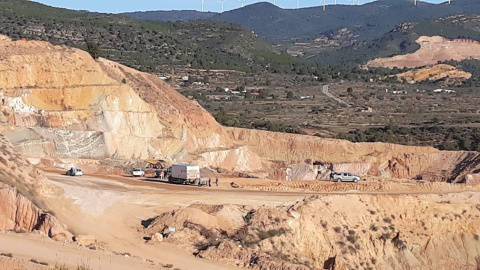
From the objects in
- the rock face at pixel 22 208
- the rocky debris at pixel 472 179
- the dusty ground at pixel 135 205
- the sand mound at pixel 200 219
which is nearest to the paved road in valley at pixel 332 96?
the rocky debris at pixel 472 179

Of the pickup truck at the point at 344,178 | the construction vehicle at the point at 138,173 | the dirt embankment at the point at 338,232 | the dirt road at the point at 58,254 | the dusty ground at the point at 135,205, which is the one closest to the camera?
the dirt road at the point at 58,254

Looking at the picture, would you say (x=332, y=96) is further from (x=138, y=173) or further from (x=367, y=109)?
(x=138, y=173)

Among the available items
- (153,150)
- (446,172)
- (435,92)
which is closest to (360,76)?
(435,92)

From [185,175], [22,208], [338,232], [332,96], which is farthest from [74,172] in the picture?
[332,96]

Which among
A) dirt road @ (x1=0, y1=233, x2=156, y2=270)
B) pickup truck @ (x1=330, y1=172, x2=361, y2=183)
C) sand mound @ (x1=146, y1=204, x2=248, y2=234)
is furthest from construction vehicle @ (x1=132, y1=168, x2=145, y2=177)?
dirt road @ (x1=0, y1=233, x2=156, y2=270)

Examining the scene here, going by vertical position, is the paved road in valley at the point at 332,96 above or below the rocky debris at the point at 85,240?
below

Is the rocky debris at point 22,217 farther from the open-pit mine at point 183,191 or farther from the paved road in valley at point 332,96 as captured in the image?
the paved road in valley at point 332,96

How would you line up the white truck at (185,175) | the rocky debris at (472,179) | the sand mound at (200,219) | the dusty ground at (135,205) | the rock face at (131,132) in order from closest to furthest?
the dusty ground at (135,205) < the sand mound at (200,219) < the white truck at (185,175) < the rock face at (131,132) < the rocky debris at (472,179)
